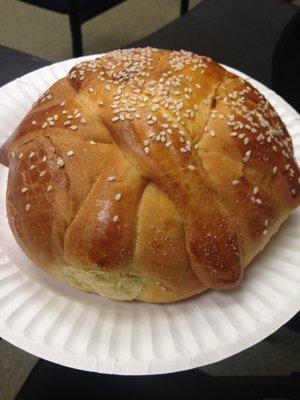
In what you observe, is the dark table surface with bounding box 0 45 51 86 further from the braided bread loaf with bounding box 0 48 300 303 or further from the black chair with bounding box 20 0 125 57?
the black chair with bounding box 20 0 125 57

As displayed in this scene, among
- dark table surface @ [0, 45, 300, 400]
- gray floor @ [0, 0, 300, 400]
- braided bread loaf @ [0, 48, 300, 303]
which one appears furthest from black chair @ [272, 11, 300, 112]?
gray floor @ [0, 0, 300, 400]

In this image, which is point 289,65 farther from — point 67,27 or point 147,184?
point 67,27

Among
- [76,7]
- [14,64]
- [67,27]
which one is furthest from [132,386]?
[67,27]

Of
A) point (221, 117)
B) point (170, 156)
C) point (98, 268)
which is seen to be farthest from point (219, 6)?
point (98, 268)

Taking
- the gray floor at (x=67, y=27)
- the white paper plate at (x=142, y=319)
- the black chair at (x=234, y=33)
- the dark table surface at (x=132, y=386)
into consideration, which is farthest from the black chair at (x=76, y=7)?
the dark table surface at (x=132, y=386)

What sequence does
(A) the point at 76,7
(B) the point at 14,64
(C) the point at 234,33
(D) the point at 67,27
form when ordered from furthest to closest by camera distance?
(D) the point at 67,27, (A) the point at 76,7, (C) the point at 234,33, (B) the point at 14,64

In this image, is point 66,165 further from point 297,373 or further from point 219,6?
point 219,6

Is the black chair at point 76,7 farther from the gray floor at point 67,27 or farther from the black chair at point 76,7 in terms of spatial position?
the gray floor at point 67,27
